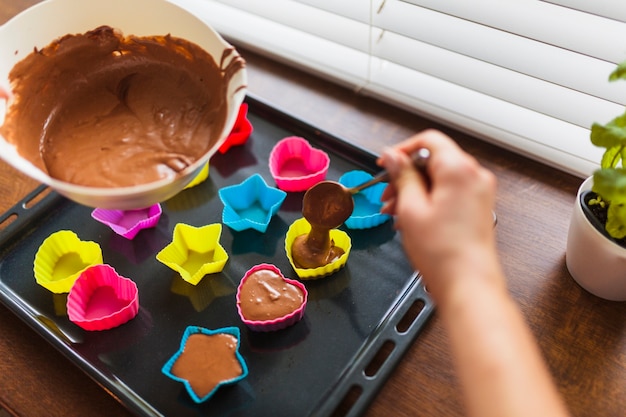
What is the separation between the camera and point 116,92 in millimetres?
909

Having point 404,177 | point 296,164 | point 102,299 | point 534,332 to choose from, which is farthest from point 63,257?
point 534,332

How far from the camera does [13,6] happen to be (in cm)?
143

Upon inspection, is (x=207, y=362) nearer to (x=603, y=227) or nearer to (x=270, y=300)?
(x=270, y=300)

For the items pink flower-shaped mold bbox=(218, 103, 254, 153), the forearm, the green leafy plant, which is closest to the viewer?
the forearm

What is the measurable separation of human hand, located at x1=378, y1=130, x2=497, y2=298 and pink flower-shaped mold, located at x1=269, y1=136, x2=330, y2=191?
1.46 ft

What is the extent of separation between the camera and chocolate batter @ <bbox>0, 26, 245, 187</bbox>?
81cm

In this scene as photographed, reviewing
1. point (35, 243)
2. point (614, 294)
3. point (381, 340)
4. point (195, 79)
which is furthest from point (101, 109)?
point (614, 294)

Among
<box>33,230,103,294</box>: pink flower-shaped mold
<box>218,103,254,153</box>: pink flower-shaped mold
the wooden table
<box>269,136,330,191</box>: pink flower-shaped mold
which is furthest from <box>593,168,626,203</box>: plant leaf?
<box>33,230,103,294</box>: pink flower-shaped mold

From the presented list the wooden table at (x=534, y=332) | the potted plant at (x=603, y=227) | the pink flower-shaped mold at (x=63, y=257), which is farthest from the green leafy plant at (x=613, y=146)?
the pink flower-shaped mold at (x=63, y=257)

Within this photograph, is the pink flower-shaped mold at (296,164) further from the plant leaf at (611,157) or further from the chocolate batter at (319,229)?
the plant leaf at (611,157)

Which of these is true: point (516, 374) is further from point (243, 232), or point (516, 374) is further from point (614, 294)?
point (243, 232)

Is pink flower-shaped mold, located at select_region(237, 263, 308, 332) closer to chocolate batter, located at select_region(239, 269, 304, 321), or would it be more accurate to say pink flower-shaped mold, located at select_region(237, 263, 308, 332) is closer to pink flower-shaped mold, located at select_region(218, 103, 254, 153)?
chocolate batter, located at select_region(239, 269, 304, 321)

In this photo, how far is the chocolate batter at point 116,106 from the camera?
811 millimetres

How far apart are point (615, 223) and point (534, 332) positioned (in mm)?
196
